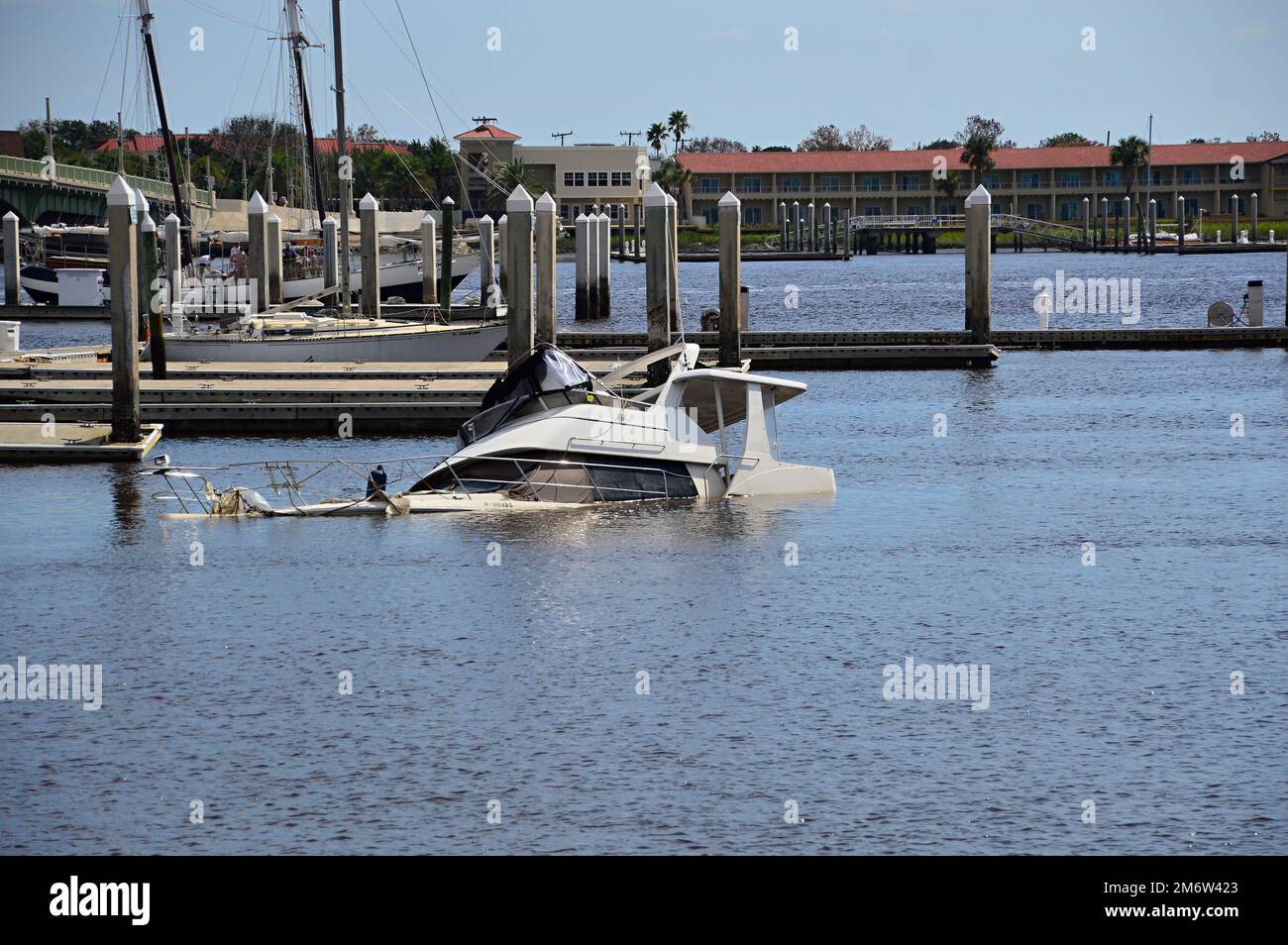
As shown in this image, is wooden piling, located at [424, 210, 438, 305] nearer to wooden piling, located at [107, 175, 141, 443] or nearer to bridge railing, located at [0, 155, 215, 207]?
bridge railing, located at [0, 155, 215, 207]

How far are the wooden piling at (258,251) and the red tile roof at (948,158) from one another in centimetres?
12992

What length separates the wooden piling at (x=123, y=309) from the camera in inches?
1187

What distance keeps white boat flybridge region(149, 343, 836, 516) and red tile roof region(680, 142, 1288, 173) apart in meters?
154

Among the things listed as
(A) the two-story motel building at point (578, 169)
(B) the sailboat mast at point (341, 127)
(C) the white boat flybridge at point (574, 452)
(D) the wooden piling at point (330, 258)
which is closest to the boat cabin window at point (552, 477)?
(C) the white boat flybridge at point (574, 452)

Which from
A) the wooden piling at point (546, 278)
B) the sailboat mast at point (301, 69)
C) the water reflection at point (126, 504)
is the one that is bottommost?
the water reflection at point (126, 504)

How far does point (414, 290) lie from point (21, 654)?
5282 centimetres

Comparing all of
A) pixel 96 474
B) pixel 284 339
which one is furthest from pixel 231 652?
pixel 284 339

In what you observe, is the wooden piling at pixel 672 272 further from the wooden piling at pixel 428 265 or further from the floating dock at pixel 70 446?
the wooden piling at pixel 428 265

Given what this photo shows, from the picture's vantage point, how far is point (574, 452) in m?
26.3

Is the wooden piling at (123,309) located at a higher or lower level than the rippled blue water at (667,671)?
higher

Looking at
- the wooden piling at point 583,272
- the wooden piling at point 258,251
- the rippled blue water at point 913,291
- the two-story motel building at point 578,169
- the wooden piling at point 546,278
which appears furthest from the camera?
the two-story motel building at point 578,169

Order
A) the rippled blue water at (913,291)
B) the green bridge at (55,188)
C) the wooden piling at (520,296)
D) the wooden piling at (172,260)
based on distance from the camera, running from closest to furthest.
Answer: the wooden piling at (520,296)
the wooden piling at (172,260)
the rippled blue water at (913,291)
the green bridge at (55,188)

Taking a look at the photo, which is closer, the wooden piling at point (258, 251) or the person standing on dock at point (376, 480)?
the person standing on dock at point (376, 480)

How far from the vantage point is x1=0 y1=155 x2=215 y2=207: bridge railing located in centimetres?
9381
